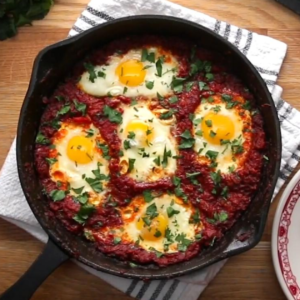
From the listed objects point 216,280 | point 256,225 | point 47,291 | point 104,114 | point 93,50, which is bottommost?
point 47,291

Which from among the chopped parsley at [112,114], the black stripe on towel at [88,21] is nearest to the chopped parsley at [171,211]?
the chopped parsley at [112,114]

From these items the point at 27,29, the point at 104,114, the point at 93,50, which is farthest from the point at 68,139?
the point at 27,29

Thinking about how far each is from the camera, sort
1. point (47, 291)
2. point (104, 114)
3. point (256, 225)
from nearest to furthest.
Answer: point (256, 225), point (104, 114), point (47, 291)

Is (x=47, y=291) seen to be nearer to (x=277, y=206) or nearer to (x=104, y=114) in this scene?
(x=104, y=114)

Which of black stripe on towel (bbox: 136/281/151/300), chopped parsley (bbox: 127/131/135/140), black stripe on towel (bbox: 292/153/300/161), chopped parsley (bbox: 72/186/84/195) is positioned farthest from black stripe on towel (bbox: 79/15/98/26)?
black stripe on towel (bbox: 136/281/151/300)

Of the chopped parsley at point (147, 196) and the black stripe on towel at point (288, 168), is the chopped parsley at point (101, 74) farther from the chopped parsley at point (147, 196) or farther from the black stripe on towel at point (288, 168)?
the black stripe on towel at point (288, 168)

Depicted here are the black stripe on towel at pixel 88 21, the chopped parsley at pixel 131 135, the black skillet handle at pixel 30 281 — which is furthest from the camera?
the black stripe on towel at pixel 88 21

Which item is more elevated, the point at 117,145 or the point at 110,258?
the point at 117,145
